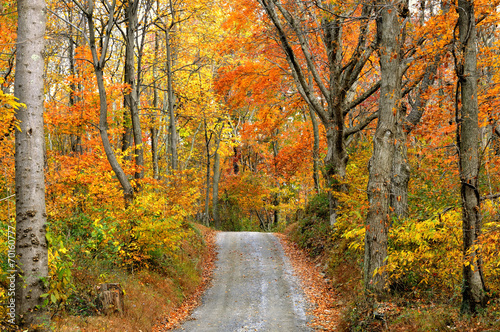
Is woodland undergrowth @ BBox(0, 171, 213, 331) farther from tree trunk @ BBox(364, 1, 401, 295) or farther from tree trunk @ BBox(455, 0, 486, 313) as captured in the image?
tree trunk @ BBox(455, 0, 486, 313)

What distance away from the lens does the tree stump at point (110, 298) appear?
6871 mm

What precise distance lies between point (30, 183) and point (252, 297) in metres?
7.01

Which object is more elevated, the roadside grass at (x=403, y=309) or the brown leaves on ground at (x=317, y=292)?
the roadside grass at (x=403, y=309)

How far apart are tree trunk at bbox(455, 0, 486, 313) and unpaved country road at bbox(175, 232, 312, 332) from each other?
11.6ft

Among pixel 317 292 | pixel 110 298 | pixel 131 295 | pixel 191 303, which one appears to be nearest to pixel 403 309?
pixel 317 292

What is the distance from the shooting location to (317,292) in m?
10.5

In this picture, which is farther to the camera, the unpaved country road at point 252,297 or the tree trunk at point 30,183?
the unpaved country road at point 252,297

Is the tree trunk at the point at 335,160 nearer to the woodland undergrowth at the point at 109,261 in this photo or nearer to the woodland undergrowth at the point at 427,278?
the woodland undergrowth at the point at 427,278

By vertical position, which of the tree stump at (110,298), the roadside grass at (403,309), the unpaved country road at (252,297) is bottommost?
the unpaved country road at (252,297)

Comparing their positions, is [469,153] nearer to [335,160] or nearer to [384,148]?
[384,148]

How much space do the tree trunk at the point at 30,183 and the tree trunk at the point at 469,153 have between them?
6.11 m

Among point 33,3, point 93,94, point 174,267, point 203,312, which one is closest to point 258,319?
point 203,312

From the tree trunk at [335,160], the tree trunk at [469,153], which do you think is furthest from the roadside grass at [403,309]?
the tree trunk at [335,160]

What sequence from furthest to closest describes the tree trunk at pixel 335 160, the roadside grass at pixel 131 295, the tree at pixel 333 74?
the tree trunk at pixel 335 160 < the tree at pixel 333 74 < the roadside grass at pixel 131 295
